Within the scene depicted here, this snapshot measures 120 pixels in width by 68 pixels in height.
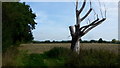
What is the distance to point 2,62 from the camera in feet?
59.9

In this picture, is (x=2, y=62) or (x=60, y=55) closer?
(x=2, y=62)

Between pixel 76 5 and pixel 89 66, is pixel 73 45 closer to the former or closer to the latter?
pixel 76 5

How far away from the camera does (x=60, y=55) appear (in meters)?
25.6

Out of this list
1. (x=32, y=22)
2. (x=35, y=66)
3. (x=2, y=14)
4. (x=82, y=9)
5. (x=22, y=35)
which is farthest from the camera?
(x=32, y=22)

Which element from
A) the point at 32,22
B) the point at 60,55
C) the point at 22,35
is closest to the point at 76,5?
the point at 60,55

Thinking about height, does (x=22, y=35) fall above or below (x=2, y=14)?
below

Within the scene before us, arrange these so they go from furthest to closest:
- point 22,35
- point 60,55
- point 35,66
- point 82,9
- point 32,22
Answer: point 32,22 → point 22,35 → point 82,9 → point 60,55 → point 35,66

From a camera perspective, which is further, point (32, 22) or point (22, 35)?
point (32, 22)

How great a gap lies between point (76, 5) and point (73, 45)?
133 inches

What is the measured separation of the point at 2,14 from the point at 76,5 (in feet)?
27.6

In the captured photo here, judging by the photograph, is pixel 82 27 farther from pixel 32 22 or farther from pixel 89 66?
pixel 32 22

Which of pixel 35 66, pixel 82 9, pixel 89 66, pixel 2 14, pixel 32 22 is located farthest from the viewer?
pixel 32 22

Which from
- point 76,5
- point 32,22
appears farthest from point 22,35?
point 76,5

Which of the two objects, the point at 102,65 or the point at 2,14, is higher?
the point at 2,14
